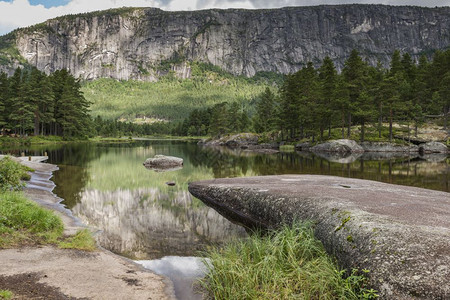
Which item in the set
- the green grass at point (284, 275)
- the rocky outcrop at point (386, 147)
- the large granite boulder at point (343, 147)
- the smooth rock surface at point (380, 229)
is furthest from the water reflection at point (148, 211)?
the rocky outcrop at point (386, 147)

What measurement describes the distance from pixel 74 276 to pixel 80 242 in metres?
2.47

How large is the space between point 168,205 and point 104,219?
11.3ft

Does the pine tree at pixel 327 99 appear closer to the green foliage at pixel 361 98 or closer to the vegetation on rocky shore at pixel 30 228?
the green foliage at pixel 361 98

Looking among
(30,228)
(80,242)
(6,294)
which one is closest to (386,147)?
(80,242)

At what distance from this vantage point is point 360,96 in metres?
56.4

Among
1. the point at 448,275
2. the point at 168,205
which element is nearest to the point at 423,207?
the point at 448,275

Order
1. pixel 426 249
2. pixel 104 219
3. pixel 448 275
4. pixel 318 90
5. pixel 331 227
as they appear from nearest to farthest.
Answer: pixel 448 275
pixel 426 249
pixel 331 227
pixel 104 219
pixel 318 90

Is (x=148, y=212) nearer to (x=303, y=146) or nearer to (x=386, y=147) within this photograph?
(x=386, y=147)

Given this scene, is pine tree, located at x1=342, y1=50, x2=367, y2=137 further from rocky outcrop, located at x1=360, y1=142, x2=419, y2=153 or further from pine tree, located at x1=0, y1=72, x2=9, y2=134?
pine tree, located at x1=0, y1=72, x2=9, y2=134

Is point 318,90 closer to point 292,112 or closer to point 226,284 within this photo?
point 292,112

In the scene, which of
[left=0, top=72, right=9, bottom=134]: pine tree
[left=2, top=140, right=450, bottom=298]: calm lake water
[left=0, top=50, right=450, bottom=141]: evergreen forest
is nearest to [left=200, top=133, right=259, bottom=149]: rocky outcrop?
[left=0, top=50, right=450, bottom=141]: evergreen forest

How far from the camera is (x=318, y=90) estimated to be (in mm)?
63438

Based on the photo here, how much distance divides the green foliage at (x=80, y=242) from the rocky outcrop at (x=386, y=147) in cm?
5623

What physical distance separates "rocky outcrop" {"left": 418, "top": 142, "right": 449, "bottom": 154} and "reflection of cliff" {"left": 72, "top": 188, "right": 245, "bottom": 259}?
172 feet
